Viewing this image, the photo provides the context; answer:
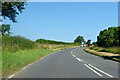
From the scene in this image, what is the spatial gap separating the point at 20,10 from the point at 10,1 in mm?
3592

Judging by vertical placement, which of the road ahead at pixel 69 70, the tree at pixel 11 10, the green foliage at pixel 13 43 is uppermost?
the tree at pixel 11 10

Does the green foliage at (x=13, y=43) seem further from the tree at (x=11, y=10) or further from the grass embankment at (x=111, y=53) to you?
the grass embankment at (x=111, y=53)

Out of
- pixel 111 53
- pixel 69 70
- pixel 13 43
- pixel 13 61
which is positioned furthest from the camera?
pixel 111 53

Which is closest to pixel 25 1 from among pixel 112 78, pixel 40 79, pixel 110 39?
pixel 40 79

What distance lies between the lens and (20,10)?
63.7 ft

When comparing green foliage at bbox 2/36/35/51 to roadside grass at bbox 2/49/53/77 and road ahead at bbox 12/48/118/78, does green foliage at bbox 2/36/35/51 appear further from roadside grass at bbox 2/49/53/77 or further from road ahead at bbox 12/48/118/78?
road ahead at bbox 12/48/118/78

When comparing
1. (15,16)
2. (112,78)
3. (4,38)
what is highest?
(15,16)

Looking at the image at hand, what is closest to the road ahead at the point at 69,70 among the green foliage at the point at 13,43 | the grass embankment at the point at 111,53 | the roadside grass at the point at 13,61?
the roadside grass at the point at 13,61

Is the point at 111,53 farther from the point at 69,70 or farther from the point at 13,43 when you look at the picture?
the point at 69,70

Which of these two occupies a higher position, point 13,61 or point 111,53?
point 13,61

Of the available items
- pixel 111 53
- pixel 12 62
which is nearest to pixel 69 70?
pixel 12 62

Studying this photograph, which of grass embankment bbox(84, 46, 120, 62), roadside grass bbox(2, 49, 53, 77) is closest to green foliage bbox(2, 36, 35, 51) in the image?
roadside grass bbox(2, 49, 53, 77)

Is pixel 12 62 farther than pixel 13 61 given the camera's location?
No

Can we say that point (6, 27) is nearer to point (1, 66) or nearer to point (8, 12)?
point (8, 12)
